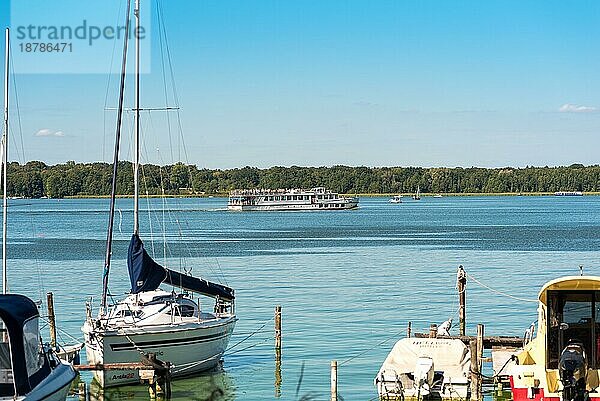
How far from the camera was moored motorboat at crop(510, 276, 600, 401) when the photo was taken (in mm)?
21094

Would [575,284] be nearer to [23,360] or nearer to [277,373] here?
[23,360]

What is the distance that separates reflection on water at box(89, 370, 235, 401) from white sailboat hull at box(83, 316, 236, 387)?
235 mm

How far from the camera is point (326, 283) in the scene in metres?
59.7

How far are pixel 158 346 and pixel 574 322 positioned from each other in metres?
12.0

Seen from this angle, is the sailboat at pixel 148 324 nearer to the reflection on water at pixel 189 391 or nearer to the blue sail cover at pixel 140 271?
the blue sail cover at pixel 140 271

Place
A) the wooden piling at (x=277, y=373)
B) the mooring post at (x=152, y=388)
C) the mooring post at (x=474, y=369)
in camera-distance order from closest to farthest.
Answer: the mooring post at (x=474, y=369) → the mooring post at (x=152, y=388) → the wooden piling at (x=277, y=373)

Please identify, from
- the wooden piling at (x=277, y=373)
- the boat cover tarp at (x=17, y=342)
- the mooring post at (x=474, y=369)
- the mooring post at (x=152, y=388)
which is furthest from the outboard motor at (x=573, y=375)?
the mooring post at (x=152, y=388)

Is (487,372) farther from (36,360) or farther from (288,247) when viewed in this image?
(288,247)

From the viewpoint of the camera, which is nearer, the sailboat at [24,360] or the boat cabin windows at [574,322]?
the sailboat at [24,360]

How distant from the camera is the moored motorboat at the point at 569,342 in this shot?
21094 mm

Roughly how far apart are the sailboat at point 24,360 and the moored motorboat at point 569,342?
977 centimetres

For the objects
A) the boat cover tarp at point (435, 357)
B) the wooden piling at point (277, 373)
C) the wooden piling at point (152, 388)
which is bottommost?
the wooden piling at point (277, 373)

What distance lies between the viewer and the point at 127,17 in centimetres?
3322

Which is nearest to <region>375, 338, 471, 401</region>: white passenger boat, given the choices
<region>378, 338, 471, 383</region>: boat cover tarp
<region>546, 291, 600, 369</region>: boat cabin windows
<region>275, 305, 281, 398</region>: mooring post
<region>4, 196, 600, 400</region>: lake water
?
<region>378, 338, 471, 383</region>: boat cover tarp
